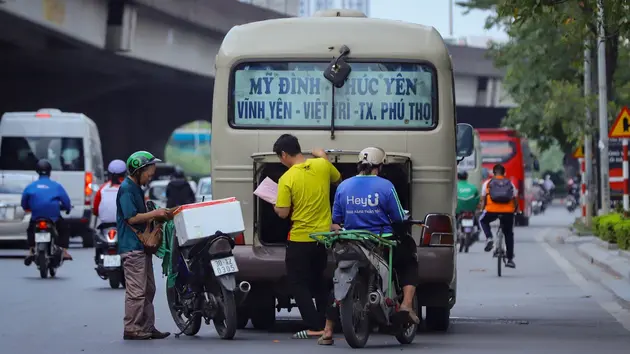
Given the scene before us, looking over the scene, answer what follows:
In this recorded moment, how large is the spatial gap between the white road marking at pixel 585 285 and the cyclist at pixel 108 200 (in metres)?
6.11

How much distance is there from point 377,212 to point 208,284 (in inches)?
69.2

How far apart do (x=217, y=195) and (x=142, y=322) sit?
1373 millimetres

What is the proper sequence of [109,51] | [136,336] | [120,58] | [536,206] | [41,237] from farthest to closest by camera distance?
[536,206] < [120,58] < [109,51] < [41,237] < [136,336]

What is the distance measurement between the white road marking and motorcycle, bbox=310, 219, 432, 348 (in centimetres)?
331

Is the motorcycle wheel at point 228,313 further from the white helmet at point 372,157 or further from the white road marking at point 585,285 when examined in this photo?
the white road marking at point 585,285

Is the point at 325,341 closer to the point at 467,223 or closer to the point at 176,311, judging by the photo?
the point at 176,311

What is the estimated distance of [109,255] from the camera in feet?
66.1

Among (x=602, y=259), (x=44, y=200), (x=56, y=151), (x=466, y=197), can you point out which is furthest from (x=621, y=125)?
(x=56, y=151)

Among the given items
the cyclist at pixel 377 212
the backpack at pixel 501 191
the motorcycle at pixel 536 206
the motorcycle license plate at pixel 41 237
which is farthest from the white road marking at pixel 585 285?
the motorcycle at pixel 536 206

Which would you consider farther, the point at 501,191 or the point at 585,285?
the point at 501,191

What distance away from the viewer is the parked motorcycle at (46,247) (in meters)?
22.9

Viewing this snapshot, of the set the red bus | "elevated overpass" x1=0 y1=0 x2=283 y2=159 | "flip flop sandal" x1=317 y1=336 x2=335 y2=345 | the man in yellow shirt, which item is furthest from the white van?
the red bus

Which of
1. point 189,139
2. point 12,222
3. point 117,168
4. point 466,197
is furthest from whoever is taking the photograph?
point 189,139

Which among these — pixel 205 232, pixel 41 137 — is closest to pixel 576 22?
pixel 205 232
